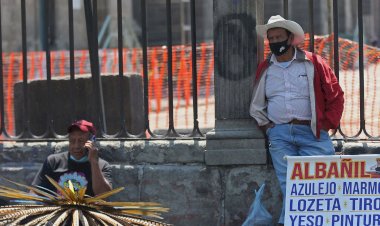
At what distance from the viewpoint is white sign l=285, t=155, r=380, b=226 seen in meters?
6.43

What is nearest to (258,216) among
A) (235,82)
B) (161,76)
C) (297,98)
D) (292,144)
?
(292,144)

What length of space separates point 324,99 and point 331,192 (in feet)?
2.57

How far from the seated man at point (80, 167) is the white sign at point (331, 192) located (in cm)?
145

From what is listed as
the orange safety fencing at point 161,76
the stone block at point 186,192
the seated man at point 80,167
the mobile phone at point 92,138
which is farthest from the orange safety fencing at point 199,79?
the seated man at point 80,167

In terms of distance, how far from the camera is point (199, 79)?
10.9 meters

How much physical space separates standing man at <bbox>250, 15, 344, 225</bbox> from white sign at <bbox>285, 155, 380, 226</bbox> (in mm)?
458

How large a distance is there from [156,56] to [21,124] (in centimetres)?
415

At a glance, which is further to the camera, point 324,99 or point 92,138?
A: point 92,138

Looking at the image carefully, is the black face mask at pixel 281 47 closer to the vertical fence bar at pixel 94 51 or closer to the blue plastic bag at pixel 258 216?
the blue plastic bag at pixel 258 216

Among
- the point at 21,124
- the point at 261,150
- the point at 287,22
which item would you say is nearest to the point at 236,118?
the point at 261,150

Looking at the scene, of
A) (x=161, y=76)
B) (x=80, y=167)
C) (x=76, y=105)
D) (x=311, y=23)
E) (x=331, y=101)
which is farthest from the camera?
(x=161, y=76)

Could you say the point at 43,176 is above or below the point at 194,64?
below

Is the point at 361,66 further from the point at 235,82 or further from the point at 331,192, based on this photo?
the point at 331,192

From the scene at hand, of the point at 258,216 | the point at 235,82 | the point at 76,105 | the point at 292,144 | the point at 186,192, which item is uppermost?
the point at 235,82
